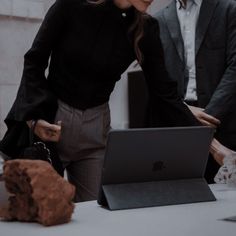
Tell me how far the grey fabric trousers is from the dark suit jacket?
523mm

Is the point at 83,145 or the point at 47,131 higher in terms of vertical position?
the point at 47,131

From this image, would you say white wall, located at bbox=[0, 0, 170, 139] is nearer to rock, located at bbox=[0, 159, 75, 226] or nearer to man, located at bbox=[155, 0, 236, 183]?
man, located at bbox=[155, 0, 236, 183]

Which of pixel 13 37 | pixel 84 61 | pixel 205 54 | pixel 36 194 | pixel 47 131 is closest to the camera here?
pixel 36 194

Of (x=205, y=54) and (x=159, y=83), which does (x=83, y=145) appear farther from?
(x=205, y=54)

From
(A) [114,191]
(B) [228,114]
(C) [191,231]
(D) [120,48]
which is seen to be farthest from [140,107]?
(C) [191,231]

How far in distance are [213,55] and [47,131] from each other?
95 cm

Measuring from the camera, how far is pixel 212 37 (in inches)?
98.3

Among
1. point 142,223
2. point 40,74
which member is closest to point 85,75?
point 40,74

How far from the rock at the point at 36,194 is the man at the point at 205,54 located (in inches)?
49.2

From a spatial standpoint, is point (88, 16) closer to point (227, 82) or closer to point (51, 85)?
point (51, 85)

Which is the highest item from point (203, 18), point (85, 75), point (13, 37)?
point (203, 18)

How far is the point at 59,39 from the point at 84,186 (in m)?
0.57

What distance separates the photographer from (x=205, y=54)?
2490 mm

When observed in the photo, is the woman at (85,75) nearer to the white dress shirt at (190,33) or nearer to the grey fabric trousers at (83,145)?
the grey fabric trousers at (83,145)
